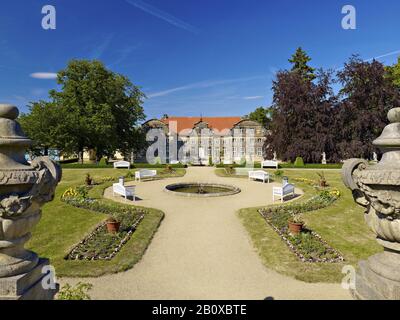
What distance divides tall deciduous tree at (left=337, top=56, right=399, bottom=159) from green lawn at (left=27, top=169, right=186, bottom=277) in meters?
27.2

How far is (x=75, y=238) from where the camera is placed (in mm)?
8641

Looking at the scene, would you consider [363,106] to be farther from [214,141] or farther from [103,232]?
[103,232]

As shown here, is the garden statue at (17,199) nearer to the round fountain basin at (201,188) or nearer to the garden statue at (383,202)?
the garden statue at (383,202)

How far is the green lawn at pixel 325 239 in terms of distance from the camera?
638cm

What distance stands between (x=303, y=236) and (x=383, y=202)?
5.30 metres

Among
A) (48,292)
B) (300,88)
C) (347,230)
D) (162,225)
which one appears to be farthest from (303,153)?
(48,292)

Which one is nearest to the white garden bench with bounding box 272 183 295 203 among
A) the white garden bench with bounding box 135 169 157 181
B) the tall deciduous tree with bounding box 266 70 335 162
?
the white garden bench with bounding box 135 169 157 181

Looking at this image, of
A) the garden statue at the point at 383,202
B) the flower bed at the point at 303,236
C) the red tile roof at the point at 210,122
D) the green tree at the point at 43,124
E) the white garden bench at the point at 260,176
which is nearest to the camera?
the garden statue at the point at 383,202

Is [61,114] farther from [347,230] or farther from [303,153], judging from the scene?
[347,230]

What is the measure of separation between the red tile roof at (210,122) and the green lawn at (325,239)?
144ft

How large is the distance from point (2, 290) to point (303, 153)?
1258 inches

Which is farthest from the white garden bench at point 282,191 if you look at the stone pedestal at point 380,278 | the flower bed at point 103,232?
the stone pedestal at point 380,278

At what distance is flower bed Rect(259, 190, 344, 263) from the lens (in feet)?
23.8

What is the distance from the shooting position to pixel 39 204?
11.6 feet
